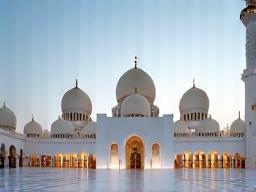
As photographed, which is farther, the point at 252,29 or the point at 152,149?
the point at 252,29

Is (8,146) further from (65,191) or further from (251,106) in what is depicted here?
(65,191)

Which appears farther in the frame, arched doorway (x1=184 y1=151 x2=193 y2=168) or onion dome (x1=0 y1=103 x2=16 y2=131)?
onion dome (x1=0 y1=103 x2=16 y2=131)

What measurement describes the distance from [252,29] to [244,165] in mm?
11407

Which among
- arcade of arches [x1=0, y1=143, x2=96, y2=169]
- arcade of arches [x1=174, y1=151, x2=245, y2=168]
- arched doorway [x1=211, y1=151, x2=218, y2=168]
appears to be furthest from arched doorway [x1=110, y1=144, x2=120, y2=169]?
arched doorway [x1=211, y1=151, x2=218, y2=168]

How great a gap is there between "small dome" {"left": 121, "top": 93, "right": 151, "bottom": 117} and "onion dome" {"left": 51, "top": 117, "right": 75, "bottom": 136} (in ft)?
27.4

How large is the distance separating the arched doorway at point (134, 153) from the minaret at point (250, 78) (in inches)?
356

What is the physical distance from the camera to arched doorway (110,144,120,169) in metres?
29.5

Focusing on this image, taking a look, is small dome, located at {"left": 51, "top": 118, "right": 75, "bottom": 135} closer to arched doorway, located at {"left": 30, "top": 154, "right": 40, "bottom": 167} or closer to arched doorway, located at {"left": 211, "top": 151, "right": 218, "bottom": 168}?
arched doorway, located at {"left": 30, "top": 154, "right": 40, "bottom": 167}

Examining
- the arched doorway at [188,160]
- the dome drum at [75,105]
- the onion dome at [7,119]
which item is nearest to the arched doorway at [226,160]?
the arched doorway at [188,160]

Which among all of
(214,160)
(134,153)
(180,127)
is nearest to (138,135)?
(134,153)

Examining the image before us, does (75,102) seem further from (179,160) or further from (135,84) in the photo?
(179,160)

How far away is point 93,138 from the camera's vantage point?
36344 millimetres

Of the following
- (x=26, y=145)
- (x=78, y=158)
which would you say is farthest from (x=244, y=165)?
(x=26, y=145)

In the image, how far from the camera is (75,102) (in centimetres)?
4144
